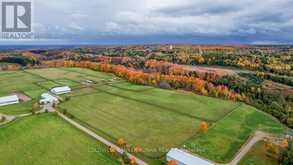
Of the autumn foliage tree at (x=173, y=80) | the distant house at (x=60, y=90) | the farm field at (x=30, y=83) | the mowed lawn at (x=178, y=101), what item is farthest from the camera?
the autumn foliage tree at (x=173, y=80)

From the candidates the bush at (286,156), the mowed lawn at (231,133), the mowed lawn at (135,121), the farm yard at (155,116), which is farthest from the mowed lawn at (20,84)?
the bush at (286,156)

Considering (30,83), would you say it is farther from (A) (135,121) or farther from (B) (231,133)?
(B) (231,133)

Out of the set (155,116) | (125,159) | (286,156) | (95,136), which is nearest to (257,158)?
(286,156)

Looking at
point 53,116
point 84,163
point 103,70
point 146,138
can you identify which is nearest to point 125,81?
point 103,70

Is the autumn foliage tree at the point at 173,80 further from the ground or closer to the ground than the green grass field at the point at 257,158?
further from the ground

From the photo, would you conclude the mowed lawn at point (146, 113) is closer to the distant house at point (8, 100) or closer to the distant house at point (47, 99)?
the distant house at point (47, 99)

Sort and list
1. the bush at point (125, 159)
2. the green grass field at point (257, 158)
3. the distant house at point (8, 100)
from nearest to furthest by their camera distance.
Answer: the bush at point (125, 159) → the green grass field at point (257, 158) → the distant house at point (8, 100)

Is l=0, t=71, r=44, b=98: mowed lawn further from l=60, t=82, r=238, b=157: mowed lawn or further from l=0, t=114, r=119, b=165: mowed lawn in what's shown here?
l=0, t=114, r=119, b=165: mowed lawn
